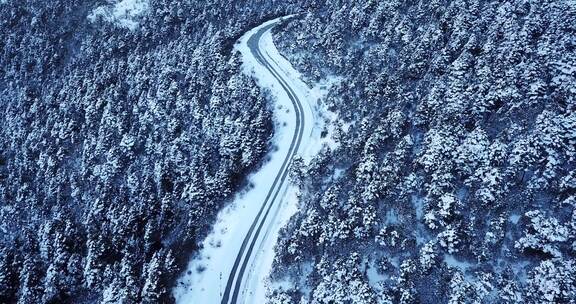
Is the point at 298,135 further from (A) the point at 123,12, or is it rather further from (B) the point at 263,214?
(A) the point at 123,12

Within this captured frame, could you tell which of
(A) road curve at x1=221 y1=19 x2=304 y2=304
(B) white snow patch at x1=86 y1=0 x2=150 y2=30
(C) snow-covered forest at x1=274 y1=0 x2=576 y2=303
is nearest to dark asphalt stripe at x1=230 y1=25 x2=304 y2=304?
(A) road curve at x1=221 y1=19 x2=304 y2=304

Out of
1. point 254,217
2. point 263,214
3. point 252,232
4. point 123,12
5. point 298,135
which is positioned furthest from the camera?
point 123,12

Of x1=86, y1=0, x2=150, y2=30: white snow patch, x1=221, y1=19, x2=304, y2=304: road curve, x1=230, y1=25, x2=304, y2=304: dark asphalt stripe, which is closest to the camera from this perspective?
x1=221, y1=19, x2=304, y2=304: road curve

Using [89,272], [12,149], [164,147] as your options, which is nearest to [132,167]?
[164,147]

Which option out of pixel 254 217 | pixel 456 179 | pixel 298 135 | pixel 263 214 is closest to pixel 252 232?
pixel 254 217

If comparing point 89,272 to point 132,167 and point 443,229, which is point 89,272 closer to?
point 132,167

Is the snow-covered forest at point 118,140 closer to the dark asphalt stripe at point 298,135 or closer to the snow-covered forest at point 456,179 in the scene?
the dark asphalt stripe at point 298,135

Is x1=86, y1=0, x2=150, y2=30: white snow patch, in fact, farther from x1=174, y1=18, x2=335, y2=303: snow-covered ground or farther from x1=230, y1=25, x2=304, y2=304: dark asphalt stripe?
x1=174, y1=18, x2=335, y2=303: snow-covered ground
